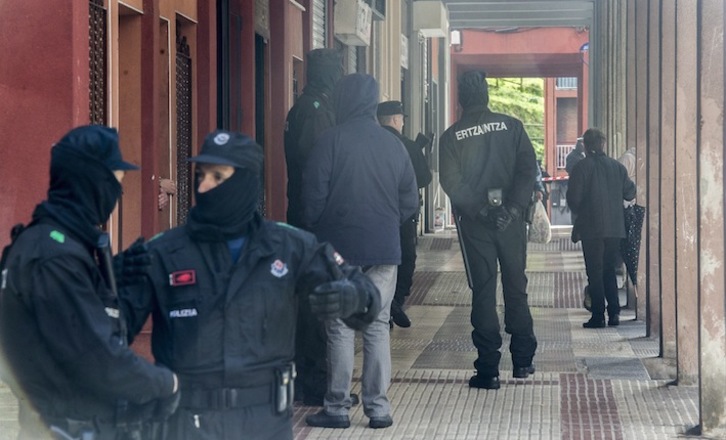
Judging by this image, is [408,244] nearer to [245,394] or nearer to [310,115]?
[310,115]

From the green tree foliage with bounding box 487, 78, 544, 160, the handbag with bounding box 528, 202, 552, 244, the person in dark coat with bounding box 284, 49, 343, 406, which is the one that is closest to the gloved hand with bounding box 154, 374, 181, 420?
the person in dark coat with bounding box 284, 49, 343, 406

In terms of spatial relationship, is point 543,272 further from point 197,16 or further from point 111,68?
point 111,68

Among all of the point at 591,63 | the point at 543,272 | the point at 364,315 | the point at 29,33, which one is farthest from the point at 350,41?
the point at 591,63

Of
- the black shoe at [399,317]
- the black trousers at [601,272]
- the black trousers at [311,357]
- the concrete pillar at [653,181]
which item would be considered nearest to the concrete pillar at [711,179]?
the black trousers at [311,357]

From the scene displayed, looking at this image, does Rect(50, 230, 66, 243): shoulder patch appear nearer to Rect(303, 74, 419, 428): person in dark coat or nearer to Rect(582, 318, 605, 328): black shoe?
Rect(303, 74, 419, 428): person in dark coat

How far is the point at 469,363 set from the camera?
34.2 ft

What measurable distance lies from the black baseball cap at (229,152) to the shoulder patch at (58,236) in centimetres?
57

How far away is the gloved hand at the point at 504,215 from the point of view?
30.2ft

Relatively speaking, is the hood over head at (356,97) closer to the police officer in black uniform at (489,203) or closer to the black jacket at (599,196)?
the police officer in black uniform at (489,203)

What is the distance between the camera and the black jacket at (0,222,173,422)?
388cm

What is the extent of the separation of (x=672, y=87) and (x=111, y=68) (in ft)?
11.9

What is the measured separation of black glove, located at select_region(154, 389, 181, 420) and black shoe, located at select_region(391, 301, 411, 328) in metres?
8.54

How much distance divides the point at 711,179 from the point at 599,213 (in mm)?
4946

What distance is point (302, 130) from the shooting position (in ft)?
28.5
